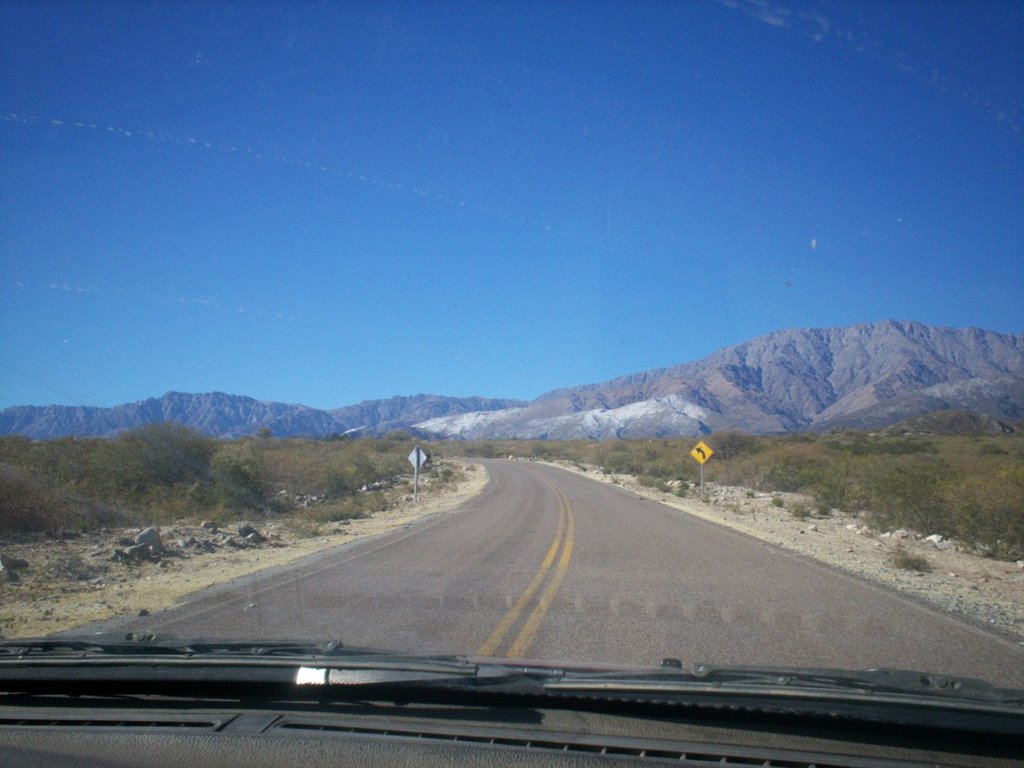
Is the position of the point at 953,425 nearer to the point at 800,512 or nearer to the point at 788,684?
the point at 800,512

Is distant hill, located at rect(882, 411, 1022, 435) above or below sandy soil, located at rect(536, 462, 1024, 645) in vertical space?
above

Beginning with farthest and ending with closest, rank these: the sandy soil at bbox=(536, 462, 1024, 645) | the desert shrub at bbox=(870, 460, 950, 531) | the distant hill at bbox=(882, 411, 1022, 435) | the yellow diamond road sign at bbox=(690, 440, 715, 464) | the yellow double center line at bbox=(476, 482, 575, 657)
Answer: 1. the distant hill at bbox=(882, 411, 1022, 435)
2. the yellow diamond road sign at bbox=(690, 440, 715, 464)
3. the desert shrub at bbox=(870, 460, 950, 531)
4. the sandy soil at bbox=(536, 462, 1024, 645)
5. the yellow double center line at bbox=(476, 482, 575, 657)

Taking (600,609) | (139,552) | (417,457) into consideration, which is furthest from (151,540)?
(417,457)

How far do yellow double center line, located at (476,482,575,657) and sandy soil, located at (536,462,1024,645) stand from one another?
4989 millimetres

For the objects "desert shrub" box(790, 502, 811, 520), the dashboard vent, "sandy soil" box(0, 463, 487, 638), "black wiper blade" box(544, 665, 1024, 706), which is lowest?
"desert shrub" box(790, 502, 811, 520)

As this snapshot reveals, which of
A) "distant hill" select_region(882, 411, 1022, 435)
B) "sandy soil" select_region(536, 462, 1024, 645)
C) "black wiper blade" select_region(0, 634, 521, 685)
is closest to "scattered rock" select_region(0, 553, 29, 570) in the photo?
"black wiper blade" select_region(0, 634, 521, 685)

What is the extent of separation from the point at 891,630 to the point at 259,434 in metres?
70.7

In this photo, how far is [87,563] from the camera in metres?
14.0

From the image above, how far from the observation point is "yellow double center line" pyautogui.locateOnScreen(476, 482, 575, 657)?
7496mm

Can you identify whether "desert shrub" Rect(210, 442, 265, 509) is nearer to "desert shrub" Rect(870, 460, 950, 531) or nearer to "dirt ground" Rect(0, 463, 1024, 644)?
"dirt ground" Rect(0, 463, 1024, 644)

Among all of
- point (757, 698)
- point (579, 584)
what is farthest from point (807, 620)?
point (757, 698)

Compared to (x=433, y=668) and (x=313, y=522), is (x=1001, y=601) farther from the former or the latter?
(x=313, y=522)

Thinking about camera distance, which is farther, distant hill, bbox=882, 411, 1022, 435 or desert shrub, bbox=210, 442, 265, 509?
distant hill, bbox=882, 411, 1022, 435

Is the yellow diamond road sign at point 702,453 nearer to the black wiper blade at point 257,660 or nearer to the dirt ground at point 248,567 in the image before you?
the dirt ground at point 248,567
